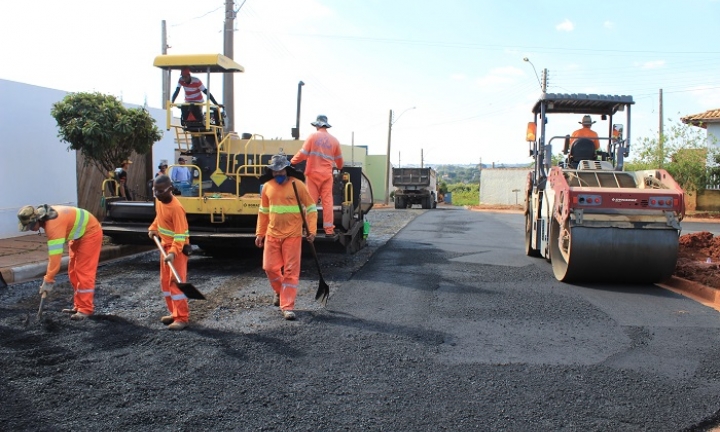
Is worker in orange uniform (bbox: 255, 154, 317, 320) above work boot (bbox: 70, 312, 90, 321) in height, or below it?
above

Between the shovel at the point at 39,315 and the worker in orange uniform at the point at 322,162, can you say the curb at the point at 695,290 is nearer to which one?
the worker in orange uniform at the point at 322,162

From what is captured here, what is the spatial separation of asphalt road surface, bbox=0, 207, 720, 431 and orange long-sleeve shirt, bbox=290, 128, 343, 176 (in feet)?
4.62

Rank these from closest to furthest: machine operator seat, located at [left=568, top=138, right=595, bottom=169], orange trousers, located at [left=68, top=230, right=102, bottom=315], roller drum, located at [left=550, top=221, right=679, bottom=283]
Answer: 1. orange trousers, located at [left=68, top=230, right=102, bottom=315]
2. roller drum, located at [left=550, top=221, right=679, bottom=283]
3. machine operator seat, located at [left=568, top=138, right=595, bottom=169]

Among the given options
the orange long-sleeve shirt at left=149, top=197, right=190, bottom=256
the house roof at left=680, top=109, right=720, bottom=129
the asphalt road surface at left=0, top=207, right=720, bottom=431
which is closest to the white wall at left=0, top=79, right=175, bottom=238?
→ the asphalt road surface at left=0, top=207, right=720, bottom=431

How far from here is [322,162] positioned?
702 centimetres

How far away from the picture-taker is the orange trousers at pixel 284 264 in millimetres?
5164

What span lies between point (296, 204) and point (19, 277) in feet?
13.7

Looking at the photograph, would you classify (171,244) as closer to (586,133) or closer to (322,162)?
(322,162)

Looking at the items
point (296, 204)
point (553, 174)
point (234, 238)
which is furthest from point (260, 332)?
point (553, 174)

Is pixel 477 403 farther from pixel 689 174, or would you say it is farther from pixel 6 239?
pixel 689 174

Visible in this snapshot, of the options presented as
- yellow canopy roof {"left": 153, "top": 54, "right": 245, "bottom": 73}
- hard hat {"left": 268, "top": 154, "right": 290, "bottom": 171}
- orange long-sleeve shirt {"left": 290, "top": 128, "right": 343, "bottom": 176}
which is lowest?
hard hat {"left": 268, "top": 154, "right": 290, "bottom": 171}

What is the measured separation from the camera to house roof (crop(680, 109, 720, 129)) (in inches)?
938

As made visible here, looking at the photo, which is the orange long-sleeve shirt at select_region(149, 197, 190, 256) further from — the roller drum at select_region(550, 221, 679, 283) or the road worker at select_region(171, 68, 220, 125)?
the roller drum at select_region(550, 221, 679, 283)

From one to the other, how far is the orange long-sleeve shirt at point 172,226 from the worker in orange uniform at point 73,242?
0.73 m
